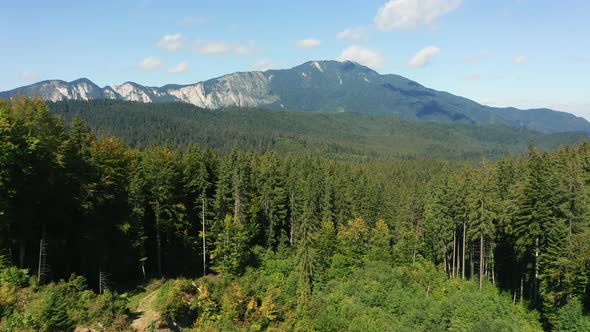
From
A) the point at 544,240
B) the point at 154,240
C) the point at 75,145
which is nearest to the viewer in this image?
the point at 75,145

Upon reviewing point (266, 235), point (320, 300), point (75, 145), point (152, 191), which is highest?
point (75, 145)

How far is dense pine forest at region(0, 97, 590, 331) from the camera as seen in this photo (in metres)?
28.2

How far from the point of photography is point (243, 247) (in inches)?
1757

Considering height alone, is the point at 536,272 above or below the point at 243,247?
below

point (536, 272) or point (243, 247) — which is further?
point (243, 247)

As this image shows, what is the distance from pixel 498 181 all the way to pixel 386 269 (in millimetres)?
28379

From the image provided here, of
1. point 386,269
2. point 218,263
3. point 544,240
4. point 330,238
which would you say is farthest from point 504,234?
point 218,263

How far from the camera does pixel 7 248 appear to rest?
27938mm

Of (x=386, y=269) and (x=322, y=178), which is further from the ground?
(x=322, y=178)

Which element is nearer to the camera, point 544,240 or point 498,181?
point 544,240

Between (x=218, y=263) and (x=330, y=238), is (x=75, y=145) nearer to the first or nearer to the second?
(x=218, y=263)

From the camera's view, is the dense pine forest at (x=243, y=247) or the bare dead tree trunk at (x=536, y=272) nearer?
the dense pine forest at (x=243, y=247)

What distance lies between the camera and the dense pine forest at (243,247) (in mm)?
28156

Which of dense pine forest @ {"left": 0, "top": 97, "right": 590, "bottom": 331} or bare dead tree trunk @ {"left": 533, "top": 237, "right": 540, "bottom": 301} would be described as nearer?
dense pine forest @ {"left": 0, "top": 97, "right": 590, "bottom": 331}
